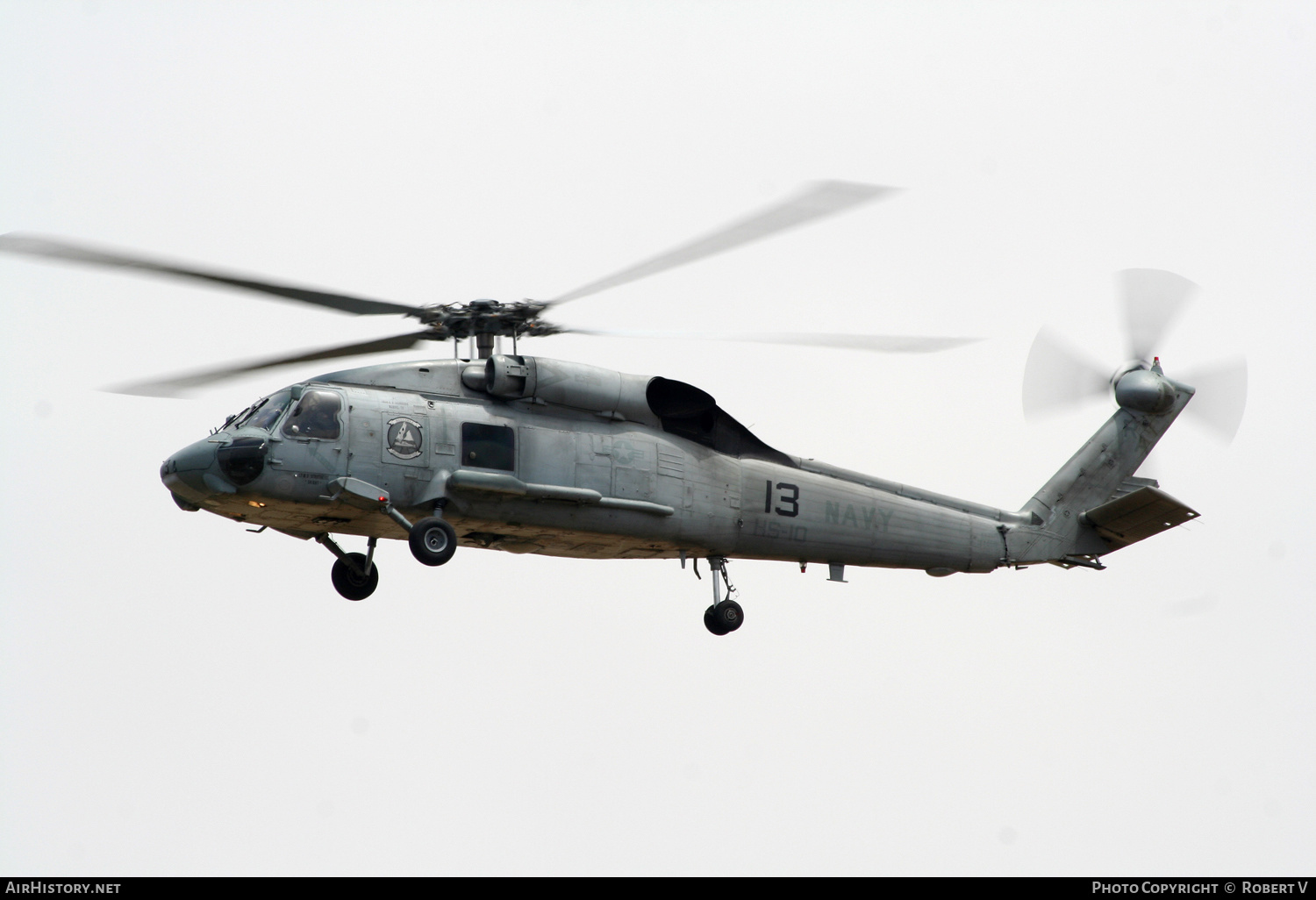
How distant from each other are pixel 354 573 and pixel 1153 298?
515 inches

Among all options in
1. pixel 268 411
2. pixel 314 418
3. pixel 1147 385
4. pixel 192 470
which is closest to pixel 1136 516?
pixel 1147 385

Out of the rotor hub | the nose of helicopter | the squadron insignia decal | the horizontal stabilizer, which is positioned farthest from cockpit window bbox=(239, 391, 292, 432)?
the horizontal stabilizer

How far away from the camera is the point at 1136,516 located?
23.6m

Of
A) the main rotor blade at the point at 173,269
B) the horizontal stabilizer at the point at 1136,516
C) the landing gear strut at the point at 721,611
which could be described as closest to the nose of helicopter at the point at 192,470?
the main rotor blade at the point at 173,269

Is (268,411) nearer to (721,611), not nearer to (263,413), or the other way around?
(263,413)

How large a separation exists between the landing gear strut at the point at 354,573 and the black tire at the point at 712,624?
4779 millimetres

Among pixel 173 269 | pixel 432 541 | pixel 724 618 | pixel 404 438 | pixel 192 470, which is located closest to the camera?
pixel 173 269

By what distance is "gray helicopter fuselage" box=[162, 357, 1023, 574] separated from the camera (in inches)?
740

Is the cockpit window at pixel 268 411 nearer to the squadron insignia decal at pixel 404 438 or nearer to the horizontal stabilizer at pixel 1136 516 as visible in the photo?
the squadron insignia decal at pixel 404 438

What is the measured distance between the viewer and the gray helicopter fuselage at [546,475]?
740 inches

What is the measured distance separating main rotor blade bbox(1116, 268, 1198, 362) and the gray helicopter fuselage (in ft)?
15.0
